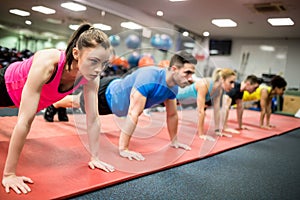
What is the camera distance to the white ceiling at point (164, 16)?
5062 mm

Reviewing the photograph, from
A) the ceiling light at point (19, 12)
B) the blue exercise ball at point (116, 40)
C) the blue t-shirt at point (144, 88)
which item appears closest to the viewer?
the blue exercise ball at point (116, 40)

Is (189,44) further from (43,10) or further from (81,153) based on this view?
(43,10)

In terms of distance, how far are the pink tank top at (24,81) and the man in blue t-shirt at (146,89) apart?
1.59 ft

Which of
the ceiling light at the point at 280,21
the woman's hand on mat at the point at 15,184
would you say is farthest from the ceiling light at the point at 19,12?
the ceiling light at the point at 280,21

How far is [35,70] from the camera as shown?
1140 millimetres

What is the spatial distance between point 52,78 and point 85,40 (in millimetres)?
250

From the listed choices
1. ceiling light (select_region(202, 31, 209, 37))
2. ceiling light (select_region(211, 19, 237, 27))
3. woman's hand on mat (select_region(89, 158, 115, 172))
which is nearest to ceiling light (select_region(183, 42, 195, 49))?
woman's hand on mat (select_region(89, 158, 115, 172))

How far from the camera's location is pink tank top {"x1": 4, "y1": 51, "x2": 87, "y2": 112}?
1253 mm

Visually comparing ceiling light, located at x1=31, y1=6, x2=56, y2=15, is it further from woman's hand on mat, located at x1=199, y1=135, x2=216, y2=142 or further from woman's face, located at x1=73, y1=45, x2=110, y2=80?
woman's face, located at x1=73, y1=45, x2=110, y2=80

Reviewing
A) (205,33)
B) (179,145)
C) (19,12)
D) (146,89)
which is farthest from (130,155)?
(205,33)

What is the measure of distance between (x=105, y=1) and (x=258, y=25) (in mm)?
4221

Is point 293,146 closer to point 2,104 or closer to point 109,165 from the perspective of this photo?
point 109,165

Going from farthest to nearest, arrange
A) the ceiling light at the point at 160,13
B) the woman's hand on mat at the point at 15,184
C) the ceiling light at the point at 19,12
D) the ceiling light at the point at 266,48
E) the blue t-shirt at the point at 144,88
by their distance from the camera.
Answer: the ceiling light at the point at 266,48
the ceiling light at the point at 160,13
the ceiling light at the point at 19,12
the blue t-shirt at the point at 144,88
the woman's hand on mat at the point at 15,184

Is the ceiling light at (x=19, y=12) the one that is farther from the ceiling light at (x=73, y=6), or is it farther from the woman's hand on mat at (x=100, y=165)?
the woman's hand on mat at (x=100, y=165)
